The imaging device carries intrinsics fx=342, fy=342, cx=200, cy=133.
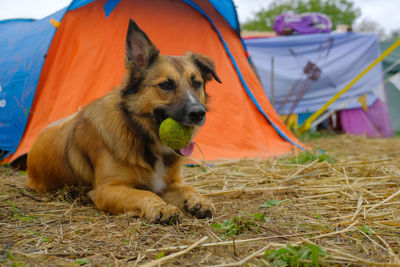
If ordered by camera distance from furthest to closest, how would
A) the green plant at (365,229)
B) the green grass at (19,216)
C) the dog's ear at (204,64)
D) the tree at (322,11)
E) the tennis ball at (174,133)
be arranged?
the tree at (322,11), the dog's ear at (204,64), the tennis ball at (174,133), the green grass at (19,216), the green plant at (365,229)

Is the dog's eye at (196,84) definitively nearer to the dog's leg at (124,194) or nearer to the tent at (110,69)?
the dog's leg at (124,194)

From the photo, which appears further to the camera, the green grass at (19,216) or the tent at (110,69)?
the tent at (110,69)

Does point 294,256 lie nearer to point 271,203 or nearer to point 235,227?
point 235,227

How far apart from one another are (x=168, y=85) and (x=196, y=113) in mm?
431

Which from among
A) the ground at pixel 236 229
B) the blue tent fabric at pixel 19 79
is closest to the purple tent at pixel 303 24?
the blue tent fabric at pixel 19 79

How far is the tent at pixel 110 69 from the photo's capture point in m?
4.79

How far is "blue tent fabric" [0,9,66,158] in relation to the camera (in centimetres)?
493

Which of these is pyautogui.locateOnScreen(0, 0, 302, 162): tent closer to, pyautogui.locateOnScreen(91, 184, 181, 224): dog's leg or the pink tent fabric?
pyautogui.locateOnScreen(91, 184, 181, 224): dog's leg

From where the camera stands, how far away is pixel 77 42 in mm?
4824

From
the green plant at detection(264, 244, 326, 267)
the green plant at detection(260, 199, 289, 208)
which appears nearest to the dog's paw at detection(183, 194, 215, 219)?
the green plant at detection(260, 199, 289, 208)

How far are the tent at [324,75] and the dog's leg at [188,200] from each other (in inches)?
237

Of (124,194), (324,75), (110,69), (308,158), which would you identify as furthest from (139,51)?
(324,75)

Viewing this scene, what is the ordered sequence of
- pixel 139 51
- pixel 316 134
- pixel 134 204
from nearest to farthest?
pixel 134 204
pixel 139 51
pixel 316 134

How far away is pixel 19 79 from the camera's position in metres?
5.05
